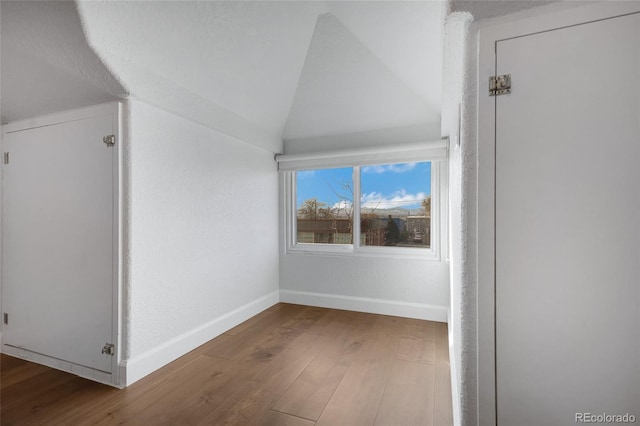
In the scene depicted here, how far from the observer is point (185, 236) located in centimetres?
226

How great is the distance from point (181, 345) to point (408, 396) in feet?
5.59

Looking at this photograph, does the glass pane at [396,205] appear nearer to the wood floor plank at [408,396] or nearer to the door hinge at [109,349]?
the wood floor plank at [408,396]

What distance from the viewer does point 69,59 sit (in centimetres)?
165

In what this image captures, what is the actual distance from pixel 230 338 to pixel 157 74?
220 centimetres

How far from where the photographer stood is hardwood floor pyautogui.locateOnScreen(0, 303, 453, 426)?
5.02 feet

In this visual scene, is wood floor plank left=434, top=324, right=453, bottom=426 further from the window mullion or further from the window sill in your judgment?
the window mullion

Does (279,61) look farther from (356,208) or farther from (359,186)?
(356,208)

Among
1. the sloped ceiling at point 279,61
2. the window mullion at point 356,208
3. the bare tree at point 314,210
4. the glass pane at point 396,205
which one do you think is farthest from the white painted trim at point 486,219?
the bare tree at point 314,210

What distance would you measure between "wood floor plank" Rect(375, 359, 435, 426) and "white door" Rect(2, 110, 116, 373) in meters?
1.81

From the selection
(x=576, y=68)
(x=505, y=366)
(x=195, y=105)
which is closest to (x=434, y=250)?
(x=505, y=366)

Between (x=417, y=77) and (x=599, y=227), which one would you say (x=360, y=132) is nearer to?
(x=417, y=77)

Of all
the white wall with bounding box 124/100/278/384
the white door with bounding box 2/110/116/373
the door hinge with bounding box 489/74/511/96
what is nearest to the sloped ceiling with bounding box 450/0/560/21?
the door hinge with bounding box 489/74/511/96

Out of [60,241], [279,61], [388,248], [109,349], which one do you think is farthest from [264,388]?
[279,61]

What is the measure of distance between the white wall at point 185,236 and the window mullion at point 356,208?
1.10m
